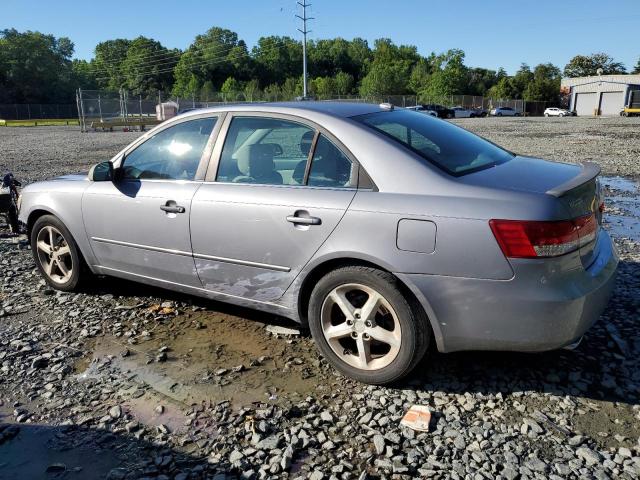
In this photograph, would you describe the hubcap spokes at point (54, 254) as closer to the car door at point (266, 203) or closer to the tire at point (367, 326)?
the car door at point (266, 203)

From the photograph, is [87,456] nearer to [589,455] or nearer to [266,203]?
[266,203]

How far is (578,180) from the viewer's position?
3076mm

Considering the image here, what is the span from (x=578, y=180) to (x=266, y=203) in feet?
6.23

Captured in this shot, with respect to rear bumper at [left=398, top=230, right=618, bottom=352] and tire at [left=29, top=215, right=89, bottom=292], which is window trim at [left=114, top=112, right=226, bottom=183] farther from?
rear bumper at [left=398, top=230, right=618, bottom=352]

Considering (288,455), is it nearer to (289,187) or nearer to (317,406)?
(317,406)

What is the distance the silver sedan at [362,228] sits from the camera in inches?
110

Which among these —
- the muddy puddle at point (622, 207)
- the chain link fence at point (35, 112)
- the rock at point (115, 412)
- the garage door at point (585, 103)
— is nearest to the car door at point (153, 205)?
the rock at point (115, 412)

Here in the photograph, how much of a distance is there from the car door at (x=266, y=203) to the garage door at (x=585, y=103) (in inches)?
3210

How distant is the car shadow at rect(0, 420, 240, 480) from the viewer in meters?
2.59

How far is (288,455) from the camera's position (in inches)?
105

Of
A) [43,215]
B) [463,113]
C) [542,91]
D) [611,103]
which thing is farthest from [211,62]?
[43,215]

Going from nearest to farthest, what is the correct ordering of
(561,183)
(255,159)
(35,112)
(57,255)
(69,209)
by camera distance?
(561,183), (255,159), (69,209), (57,255), (35,112)

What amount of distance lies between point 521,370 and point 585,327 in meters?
0.62

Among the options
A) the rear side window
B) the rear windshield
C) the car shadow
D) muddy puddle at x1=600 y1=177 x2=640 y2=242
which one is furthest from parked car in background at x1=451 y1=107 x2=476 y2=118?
the car shadow
